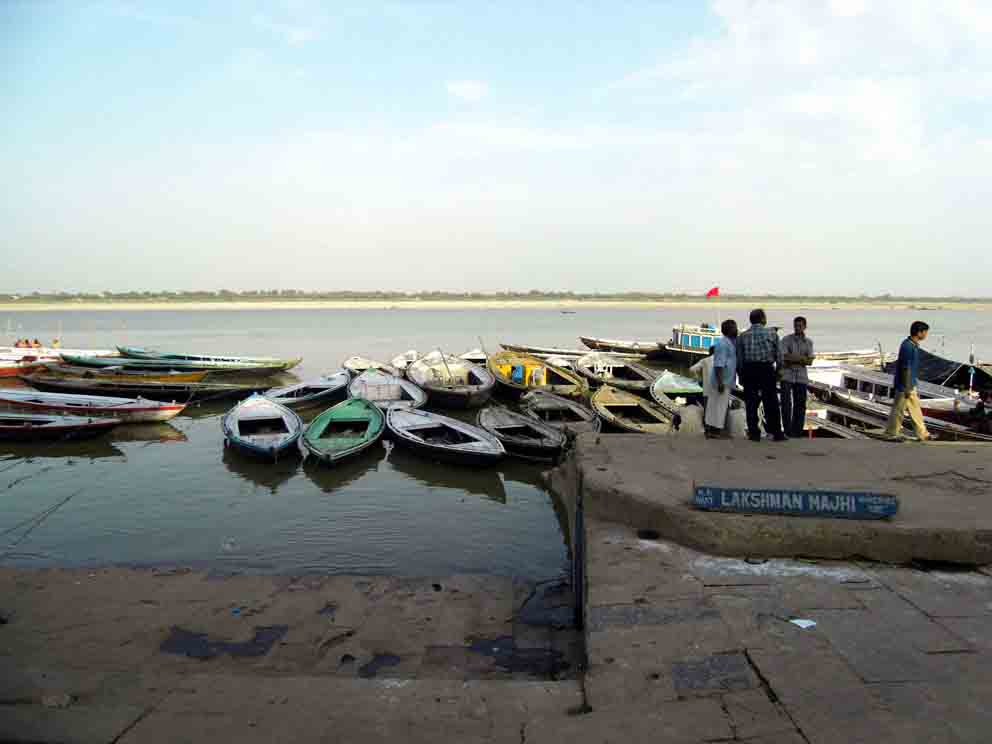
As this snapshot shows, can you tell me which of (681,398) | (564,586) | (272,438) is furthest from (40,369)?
(564,586)

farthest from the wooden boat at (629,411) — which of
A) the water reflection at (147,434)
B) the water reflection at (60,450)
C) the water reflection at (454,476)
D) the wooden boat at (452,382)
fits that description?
the water reflection at (60,450)

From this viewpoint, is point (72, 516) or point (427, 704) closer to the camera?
point (427, 704)

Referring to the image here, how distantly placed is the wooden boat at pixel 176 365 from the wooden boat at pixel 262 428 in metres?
10.9

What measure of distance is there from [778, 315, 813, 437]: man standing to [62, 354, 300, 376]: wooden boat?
23.8m

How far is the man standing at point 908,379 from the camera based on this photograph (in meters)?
8.70

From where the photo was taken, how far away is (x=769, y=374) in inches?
334

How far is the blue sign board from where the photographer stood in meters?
5.46

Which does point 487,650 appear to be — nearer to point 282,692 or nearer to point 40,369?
point 282,692

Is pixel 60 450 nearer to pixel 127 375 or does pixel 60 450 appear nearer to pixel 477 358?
pixel 127 375

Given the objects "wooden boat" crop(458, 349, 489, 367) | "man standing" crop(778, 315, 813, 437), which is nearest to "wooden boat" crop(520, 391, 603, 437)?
"man standing" crop(778, 315, 813, 437)

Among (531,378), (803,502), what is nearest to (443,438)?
(531,378)

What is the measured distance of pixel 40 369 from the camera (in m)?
29.0

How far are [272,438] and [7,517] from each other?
5.08 meters

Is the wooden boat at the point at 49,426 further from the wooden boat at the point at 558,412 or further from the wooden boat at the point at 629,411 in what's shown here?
the wooden boat at the point at 629,411
